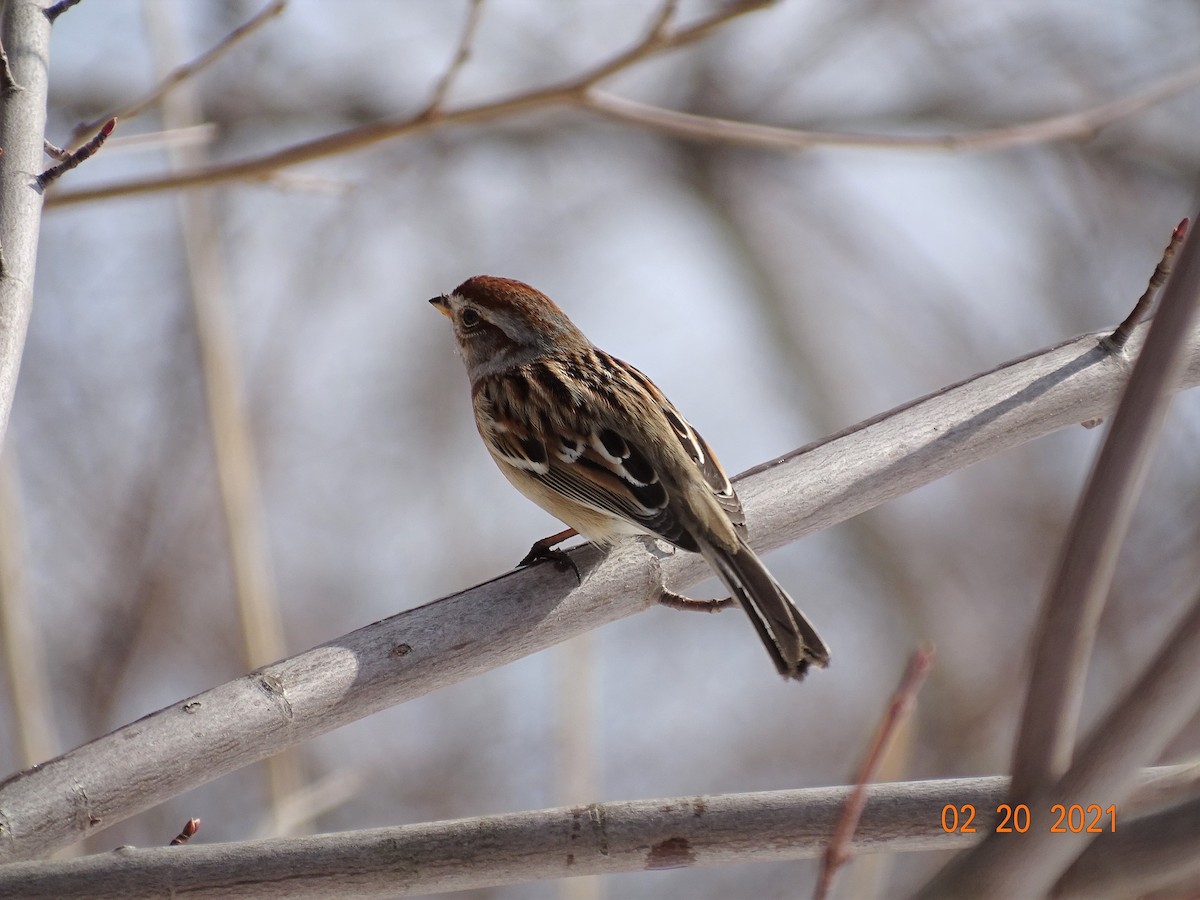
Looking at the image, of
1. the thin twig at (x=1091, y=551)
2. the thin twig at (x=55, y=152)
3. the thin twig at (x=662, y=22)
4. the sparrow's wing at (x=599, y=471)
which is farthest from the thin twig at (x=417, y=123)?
the thin twig at (x=1091, y=551)

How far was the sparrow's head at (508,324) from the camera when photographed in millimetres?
3916

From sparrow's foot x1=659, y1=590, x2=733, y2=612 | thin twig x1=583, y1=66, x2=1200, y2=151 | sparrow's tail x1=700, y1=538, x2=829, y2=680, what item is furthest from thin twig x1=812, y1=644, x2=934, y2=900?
thin twig x1=583, y1=66, x2=1200, y2=151

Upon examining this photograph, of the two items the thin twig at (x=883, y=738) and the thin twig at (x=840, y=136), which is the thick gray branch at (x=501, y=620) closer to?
the thin twig at (x=840, y=136)

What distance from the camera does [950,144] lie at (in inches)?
133

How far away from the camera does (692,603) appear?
2643mm

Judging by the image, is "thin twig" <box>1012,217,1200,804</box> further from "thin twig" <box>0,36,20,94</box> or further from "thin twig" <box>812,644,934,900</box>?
"thin twig" <box>0,36,20,94</box>

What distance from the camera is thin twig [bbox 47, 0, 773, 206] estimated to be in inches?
114

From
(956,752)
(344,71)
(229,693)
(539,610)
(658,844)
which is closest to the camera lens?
(658,844)

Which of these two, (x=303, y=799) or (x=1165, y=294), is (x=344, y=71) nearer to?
(x=303, y=799)

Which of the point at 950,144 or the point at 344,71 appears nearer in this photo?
the point at 950,144

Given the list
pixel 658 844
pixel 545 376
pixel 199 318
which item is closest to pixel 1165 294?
pixel 658 844

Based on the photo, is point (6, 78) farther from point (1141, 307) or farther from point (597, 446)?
point (1141, 307)

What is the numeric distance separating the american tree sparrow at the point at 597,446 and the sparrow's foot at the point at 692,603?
7 centimetres

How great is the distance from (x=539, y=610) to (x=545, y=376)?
4.41ft
